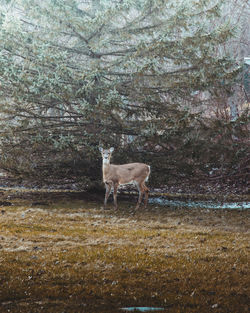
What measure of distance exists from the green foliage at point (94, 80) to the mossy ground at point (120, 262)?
2.88 metres

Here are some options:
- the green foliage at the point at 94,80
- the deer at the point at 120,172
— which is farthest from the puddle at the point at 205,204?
the deer at the point at 120,172

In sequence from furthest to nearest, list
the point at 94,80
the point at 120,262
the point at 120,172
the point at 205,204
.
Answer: the point at 205,204 < the point at 94,80 < the point at 120,172 < the point at 120,262

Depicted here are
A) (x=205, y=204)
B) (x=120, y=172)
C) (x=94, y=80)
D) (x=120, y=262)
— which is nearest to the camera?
(x=120, y=262)

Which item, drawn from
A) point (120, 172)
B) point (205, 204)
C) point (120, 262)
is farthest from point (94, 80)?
point (120, 262)

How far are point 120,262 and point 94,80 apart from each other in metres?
8.24

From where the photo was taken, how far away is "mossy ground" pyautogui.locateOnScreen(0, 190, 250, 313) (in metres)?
5.57

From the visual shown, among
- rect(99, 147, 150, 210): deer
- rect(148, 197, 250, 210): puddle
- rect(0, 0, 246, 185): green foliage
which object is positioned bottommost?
rect(148, 197, 250, 210): puddle

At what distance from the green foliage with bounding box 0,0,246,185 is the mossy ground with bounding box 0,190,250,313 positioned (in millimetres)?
2879

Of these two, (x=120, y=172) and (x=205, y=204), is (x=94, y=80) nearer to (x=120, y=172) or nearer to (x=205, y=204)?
(x=120, y=172)

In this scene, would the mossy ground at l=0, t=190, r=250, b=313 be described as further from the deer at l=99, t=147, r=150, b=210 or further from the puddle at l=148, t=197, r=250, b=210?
the puddle at l=148, t=197, r=250, b=210

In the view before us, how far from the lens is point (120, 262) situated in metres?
7.28

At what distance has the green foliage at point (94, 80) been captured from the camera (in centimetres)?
1325

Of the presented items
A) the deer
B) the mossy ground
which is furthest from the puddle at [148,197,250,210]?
the mossy ground

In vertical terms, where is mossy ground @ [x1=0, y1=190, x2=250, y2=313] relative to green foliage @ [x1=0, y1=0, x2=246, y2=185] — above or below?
below
